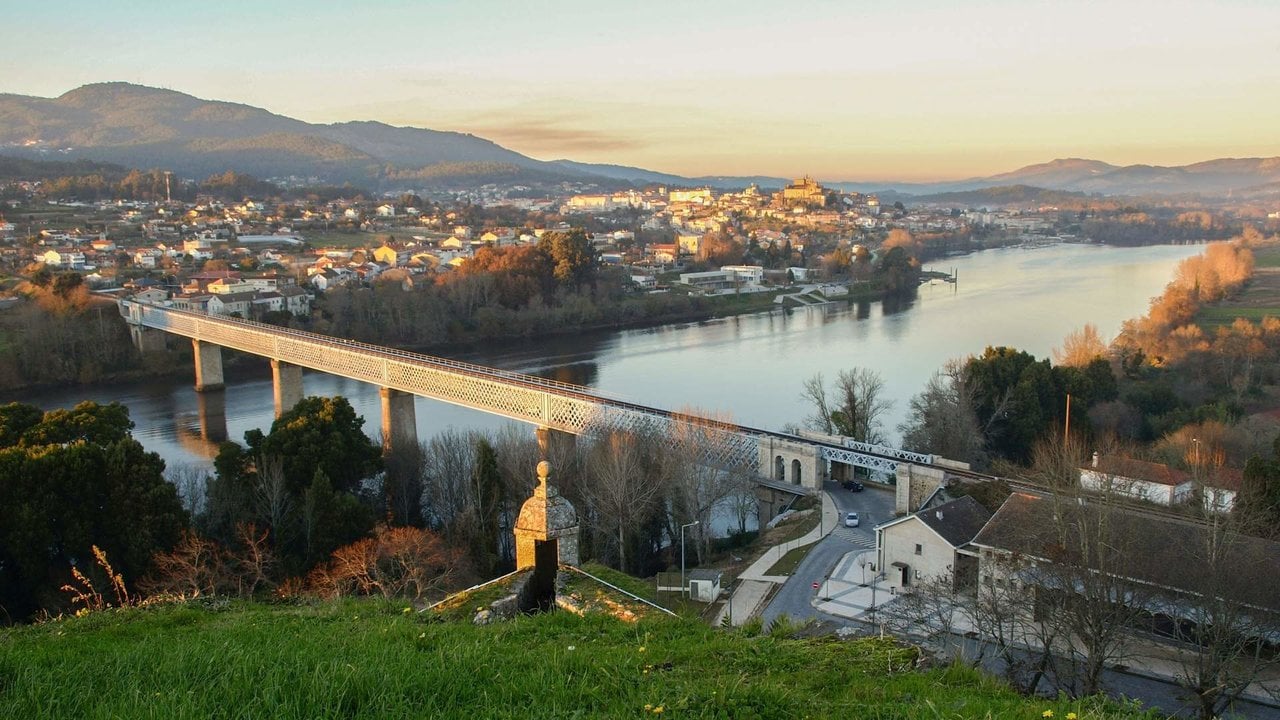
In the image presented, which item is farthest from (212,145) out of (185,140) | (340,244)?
(340,244)

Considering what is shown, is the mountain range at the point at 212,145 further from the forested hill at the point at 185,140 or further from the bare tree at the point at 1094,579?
the bare tree at the point at 1094,579

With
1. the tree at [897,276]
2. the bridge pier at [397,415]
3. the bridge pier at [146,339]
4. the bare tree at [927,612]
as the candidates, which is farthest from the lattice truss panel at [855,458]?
the tree at [897,276]

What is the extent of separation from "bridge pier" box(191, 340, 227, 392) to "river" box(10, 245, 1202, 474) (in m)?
0.43

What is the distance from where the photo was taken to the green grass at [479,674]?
2742 mm

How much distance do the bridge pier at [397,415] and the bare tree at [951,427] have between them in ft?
30.6

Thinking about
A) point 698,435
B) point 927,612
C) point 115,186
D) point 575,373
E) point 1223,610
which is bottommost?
point 575,373

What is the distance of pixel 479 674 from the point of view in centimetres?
308

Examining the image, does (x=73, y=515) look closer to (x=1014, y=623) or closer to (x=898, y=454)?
(x=1014, y=623)

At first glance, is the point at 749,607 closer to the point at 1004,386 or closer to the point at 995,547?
the point at 995,547

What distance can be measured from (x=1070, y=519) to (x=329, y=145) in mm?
153366

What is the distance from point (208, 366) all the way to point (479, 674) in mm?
25740

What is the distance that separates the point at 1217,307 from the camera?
30391 mm

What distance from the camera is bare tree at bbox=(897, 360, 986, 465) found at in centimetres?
1561

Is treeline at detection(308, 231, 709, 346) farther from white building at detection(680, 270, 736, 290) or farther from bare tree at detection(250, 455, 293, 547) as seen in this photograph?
bare tree at detection(250, 455, 293, 547)
